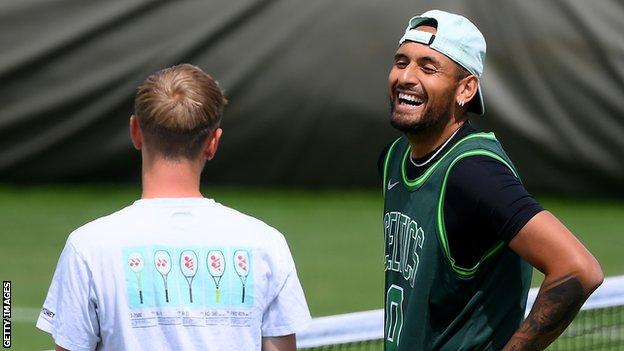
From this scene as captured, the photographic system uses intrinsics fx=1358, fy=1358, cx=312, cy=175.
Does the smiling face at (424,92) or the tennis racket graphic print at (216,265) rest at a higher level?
the smiling face at (424,92)

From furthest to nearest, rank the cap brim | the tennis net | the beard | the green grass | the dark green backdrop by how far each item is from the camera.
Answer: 1. the dark green backdrop
2. the green grass
3. the tennis net
4. the cap brim
5. the beard

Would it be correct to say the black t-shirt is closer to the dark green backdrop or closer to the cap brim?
the cap brim

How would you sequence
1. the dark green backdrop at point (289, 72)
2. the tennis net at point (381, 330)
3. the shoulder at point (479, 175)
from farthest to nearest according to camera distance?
the dark green backdrop at point (289, 72) → the tennis net at point (381, 330) → the shoulder at point (479, 175)

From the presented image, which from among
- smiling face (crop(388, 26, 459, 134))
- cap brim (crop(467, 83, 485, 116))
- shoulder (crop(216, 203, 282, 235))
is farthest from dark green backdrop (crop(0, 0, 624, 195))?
shoulder (crop(216, 203, 282, 235))

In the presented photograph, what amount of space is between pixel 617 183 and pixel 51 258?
6.08 metres

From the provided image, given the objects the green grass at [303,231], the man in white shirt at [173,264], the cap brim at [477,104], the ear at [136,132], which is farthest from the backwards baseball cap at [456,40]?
the green grass at [303,231]

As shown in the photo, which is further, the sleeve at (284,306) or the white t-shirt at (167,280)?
the sleeve at (284,306)

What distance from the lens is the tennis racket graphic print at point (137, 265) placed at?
12.6ft

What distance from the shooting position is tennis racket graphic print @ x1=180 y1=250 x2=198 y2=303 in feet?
12.7

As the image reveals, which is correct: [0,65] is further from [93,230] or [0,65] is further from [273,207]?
[93,230]

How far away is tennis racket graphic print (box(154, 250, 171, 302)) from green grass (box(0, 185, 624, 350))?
4.63 meters

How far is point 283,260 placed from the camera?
3.94 m

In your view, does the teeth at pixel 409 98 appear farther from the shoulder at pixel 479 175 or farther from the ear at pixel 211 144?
the ear at pixel 211 144

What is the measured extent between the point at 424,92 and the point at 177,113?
1.23 metres
